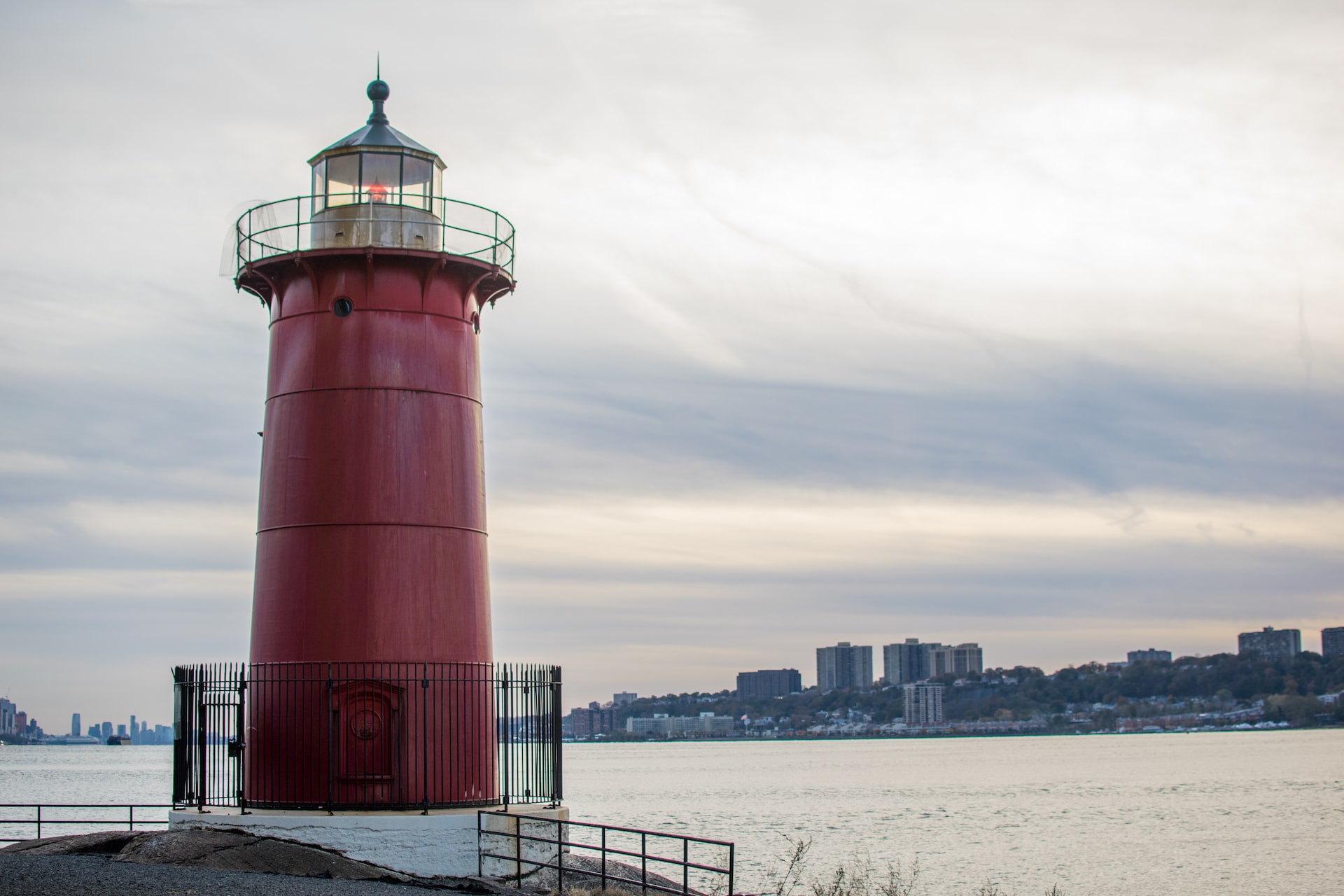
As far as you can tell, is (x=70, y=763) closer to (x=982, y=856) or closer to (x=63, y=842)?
(x=982, y=856)

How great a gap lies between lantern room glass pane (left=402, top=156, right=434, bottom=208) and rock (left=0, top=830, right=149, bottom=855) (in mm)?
7543

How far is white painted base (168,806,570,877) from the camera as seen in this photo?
49.8 feet

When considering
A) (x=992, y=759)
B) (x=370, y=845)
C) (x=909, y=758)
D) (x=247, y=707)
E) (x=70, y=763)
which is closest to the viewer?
(x=370, y=845)

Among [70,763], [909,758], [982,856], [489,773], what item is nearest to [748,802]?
[982,856]

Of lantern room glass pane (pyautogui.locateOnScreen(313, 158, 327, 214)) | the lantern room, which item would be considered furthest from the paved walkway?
lantern room glass pane (pyautogui.locateOnScreen(313, 158, 327, 214))

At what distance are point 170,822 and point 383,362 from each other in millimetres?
5457

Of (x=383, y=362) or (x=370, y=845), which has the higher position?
(x=383, y=362)

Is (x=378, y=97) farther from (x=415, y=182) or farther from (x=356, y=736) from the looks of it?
(x=356, y=736)

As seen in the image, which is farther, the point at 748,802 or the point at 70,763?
the point at 70,763

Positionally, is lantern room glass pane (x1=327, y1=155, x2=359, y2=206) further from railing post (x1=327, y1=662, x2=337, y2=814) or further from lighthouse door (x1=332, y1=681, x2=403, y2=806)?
lighthouse door (x1=332, y1=681, x2=403, y2=806)

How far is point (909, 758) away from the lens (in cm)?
14550

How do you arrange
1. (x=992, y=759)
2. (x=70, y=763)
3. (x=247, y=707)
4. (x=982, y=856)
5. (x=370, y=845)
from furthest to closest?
(x=70, y=763) < (x=992, y=759) < (x=982, y=856) < (x=247, y=707) < (x=370, y=845)

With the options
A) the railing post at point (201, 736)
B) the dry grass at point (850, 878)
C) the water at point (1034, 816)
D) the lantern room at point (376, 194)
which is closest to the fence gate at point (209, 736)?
the railing post at point (201, 736)

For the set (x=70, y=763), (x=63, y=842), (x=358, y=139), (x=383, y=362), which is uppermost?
(x=358, y=139)
